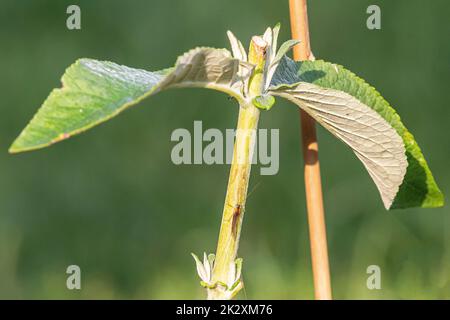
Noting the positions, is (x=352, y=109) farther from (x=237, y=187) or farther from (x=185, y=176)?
(x=185, y=176)

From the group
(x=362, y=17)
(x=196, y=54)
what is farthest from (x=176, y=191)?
(x=196, y=54)

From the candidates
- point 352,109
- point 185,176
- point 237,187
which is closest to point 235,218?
point 237,187

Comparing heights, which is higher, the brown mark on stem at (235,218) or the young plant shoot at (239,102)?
the young plant shoot at (239,102)

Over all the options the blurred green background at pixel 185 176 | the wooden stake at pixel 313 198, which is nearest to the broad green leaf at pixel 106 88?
the wooden stake at pixel 313 198

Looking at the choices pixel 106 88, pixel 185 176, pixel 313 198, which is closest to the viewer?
pixel 106 88

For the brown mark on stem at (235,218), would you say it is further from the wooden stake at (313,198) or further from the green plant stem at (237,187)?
the wooden stake at (313,198)

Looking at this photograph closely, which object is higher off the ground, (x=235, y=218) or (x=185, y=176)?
(x=185, y=176)

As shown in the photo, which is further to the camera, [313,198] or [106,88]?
[313,198]

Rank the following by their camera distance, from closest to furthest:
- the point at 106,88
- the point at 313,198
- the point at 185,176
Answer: the point at 106,88
the point at 313,198
the point at 185,176

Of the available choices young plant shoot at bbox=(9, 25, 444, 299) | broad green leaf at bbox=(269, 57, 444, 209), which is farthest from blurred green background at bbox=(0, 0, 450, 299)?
young plant shoot at bbox=(9, 25, 444, 299)
